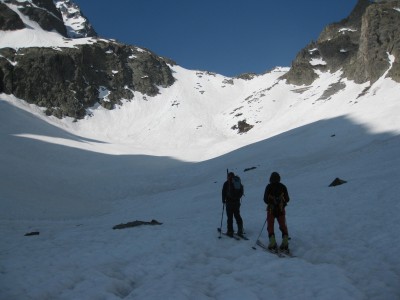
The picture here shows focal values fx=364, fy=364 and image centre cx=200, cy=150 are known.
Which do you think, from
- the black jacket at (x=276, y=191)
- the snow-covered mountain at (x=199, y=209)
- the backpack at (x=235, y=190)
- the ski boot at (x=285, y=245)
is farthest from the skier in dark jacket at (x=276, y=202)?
the backpack at (x=235, y=190)

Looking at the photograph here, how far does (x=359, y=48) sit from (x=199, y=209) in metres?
79.0

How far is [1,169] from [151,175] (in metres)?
16.4

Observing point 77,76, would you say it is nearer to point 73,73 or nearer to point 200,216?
point 73,73

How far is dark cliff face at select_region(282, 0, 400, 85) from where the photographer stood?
2911 inches

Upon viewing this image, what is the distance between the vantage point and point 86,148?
6128 centimetres

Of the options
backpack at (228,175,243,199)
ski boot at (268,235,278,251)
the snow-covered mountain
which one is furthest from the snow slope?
backpack at (228,175,243,199)

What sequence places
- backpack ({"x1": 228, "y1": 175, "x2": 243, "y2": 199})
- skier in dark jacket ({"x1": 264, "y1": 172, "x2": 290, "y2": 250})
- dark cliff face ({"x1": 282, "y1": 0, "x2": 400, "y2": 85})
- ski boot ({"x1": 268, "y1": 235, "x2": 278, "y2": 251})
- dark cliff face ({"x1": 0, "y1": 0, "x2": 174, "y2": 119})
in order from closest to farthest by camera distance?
ski boot ({"x1": 268, "y1": 235, "x2": 278, "y2": 251}) → skier in dark jacket ({"x1": 264, "y1": 172, "x2": 290, "y2": 250}) → backpack ({"x1": 228, "y1": 175, "x2": 243, "y2": 199}) → dark cliff face ({"x1": 282, "y1": 0, "x2": 400, "y2": 85}) → dark cliff face ({"x1": 0, "y1": 0, "x2": 174, "y2": 119})

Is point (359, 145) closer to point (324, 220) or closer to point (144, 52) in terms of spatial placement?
point (324, 220)

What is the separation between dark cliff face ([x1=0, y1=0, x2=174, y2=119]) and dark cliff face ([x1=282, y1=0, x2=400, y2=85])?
48.3 meters

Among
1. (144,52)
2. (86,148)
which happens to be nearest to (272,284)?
(86,148)

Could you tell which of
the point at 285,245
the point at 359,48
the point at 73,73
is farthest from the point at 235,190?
the point at 73,73

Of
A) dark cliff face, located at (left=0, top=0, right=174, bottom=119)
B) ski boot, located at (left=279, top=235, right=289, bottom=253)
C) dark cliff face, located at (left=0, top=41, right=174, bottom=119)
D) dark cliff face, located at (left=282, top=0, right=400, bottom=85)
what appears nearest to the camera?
ski boot, located at (left=279, top=235, right=289, bottom=253)

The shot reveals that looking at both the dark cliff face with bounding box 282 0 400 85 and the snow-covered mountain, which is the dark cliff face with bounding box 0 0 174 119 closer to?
the snow-covered mountain

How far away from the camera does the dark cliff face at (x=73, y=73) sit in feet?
304
